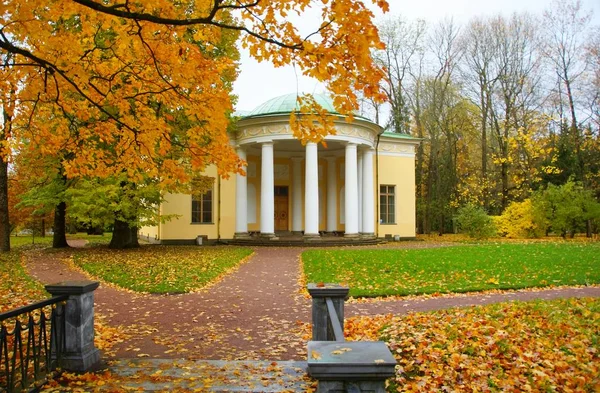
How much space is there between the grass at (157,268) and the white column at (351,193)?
6.79 meters

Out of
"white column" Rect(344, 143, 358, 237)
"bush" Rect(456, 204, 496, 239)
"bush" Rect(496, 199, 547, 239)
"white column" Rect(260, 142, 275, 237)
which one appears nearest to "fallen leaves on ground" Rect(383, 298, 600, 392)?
"white column" Rect(260, 142, 275, 237)

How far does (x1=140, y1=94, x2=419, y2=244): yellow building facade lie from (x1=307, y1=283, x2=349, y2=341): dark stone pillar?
50.6 feet

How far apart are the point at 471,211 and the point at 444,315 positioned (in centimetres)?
1932

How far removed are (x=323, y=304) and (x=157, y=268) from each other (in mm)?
9026

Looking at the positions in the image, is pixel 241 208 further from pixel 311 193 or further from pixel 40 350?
pixel 40 350

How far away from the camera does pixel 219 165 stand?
759 centimetres

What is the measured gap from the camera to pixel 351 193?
2319 cm

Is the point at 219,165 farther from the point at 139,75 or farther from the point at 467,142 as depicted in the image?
the point at 467,142

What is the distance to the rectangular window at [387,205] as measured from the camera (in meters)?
28.0

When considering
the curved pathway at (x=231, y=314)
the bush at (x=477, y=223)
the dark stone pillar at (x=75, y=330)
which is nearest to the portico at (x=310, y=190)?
the bush at (x=477, y=223)

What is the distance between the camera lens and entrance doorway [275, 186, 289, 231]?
27.7 meters

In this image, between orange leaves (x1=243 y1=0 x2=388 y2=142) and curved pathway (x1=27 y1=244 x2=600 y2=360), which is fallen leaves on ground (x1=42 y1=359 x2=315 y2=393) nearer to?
curved pathway (x1=27 y1=244 x2=600 y2=360)

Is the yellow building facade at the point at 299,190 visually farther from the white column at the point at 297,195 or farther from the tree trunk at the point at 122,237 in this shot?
the tree trunk at the point at 122,237

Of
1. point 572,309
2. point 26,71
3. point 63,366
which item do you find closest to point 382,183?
point 572,309
